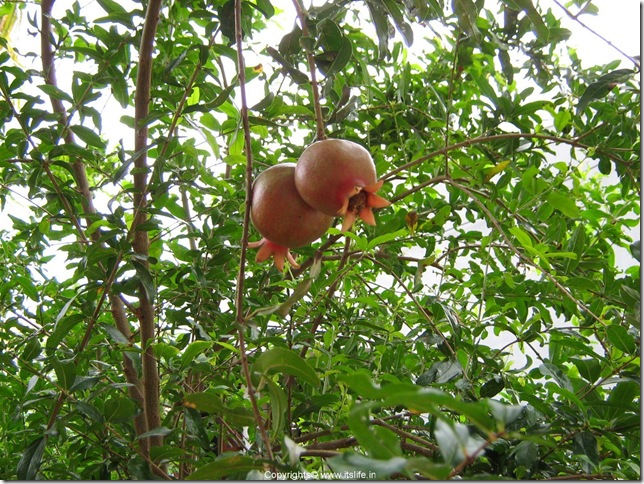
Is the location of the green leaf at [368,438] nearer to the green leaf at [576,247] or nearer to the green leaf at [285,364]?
the green leaf at [285,364]

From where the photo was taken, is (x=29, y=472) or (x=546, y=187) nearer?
(x=29, y=472)

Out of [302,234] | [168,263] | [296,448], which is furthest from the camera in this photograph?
[168,263]

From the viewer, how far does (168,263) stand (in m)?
1.31

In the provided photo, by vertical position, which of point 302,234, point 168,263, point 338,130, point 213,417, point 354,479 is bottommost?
point 354,479

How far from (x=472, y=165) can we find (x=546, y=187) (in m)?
0.14

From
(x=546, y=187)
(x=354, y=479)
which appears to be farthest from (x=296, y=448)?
(x=546, y=187)

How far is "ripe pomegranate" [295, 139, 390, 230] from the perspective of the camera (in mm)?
605

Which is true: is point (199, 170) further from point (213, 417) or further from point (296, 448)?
point (296, 448)

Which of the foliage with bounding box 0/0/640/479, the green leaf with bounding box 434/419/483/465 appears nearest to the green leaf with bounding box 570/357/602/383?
the foliage with bounding box 0/0/640/479

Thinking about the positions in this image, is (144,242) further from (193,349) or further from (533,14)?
(533,14)

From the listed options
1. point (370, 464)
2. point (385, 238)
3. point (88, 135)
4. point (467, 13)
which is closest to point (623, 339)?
point (385, 238)

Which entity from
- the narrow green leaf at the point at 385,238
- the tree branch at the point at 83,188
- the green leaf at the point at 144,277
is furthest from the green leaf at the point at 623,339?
the tree branch at the point at 83,188

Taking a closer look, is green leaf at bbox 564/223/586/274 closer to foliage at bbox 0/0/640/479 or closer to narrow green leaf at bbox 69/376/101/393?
foliage at bbox 0/0/640/479

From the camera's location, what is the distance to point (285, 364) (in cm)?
52
